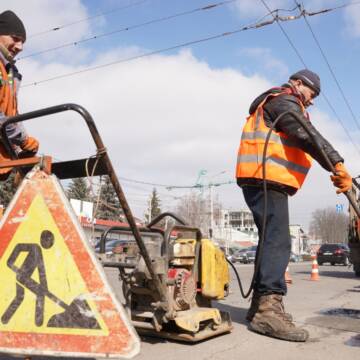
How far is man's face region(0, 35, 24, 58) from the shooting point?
336 cm

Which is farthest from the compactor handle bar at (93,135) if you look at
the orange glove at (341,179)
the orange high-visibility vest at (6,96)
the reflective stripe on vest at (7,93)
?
the orange glove at (341,179)

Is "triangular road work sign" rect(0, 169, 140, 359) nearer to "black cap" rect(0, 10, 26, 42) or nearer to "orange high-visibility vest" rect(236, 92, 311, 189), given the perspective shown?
"black cap" rect(0, 10, 26, 42)

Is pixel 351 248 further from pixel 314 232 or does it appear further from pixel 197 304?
pixel 314 232

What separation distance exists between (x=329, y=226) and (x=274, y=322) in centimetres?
13028

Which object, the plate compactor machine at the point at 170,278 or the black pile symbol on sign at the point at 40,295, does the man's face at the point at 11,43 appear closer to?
the plate compactor machine at the point at 170,278

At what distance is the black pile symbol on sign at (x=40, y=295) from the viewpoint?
2.13 meters

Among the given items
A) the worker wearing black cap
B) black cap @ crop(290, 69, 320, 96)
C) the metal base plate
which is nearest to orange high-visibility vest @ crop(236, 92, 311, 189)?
the worker wearing black cap

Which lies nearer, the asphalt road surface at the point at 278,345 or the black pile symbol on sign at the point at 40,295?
the black pile symbol on sign at the point at 40,295

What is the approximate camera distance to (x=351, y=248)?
506 inches

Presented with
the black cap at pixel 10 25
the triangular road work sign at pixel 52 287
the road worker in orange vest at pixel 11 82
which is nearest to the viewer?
the triangular road work sign at pixel 52 287

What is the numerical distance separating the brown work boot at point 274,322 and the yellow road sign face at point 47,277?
1.98 meters

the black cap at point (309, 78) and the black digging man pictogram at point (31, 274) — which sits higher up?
the black cap at point (309, 78)

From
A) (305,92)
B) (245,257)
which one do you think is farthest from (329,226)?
(305,92)

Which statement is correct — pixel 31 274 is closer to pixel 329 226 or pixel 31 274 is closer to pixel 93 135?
pixel 93 135
